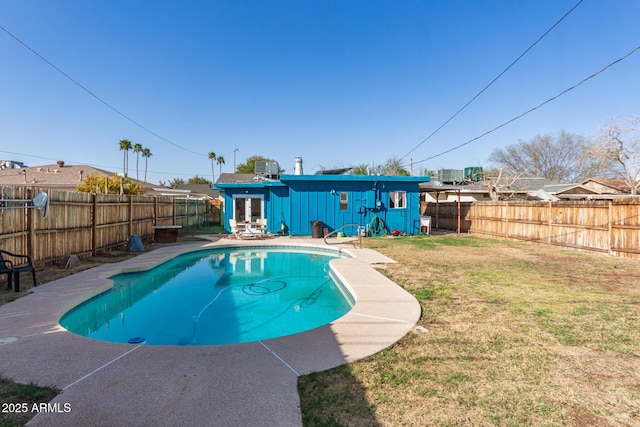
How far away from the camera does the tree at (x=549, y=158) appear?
1410 inches

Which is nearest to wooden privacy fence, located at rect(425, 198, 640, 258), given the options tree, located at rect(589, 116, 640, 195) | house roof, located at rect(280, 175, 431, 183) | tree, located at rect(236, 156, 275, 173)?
house roof, located at rect(280, 175, 431, 183)

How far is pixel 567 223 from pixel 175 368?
1352cm

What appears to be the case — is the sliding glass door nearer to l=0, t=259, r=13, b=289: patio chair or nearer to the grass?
l=0, t=259, r=13, b=289: patio chair

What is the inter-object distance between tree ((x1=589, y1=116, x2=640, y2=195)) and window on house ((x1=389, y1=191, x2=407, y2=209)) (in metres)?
20.5

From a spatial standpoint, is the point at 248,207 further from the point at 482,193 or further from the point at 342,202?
the point at 482,193

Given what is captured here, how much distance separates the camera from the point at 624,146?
24.4m

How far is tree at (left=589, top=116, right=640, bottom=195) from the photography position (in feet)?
76.7

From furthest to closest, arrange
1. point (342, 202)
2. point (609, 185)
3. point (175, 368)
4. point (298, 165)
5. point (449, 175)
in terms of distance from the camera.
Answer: point (609, 185)
point (449, 175)
point (298, 165)
point (342, 202)
point (175, 368)

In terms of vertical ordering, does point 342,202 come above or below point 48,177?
below

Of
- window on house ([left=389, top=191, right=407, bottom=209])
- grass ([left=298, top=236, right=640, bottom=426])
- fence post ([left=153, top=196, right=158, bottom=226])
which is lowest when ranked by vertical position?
grass ([left=298, top=236, right=640, bottom=426])

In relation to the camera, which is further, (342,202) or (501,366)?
(342,202)

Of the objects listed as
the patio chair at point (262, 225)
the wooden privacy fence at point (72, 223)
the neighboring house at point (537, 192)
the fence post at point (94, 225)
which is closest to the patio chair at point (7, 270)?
the wooden privacy fence at point (72, 223)

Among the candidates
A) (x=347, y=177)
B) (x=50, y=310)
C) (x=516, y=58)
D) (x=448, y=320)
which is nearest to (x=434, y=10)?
(x=516, y=58)

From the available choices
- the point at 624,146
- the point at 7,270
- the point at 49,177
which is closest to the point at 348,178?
the point at 7,270
